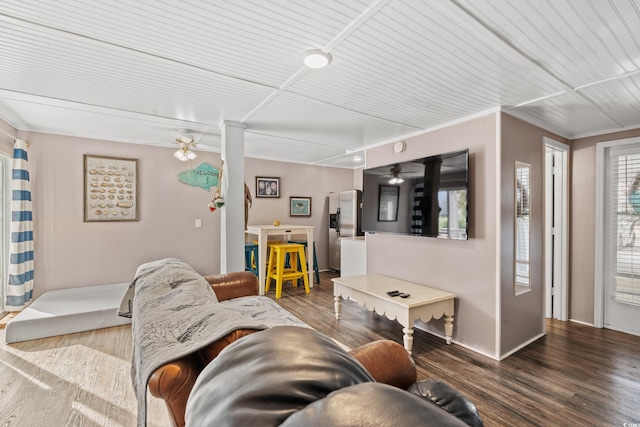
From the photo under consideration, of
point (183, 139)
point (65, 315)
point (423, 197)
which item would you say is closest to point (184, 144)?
point (183, 139)

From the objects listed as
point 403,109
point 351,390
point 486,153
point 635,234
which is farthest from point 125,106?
point 635,234

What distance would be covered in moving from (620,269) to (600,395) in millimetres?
1798

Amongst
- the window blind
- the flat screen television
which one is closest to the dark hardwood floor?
the window blind

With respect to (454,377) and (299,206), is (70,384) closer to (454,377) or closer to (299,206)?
(454,377)

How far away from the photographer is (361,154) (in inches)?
183

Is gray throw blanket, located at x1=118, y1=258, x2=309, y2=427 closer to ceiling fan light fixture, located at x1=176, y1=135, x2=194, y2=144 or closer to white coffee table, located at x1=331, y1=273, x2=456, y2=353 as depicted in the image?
white coffee table, located at x1=331, y1=273, x2=456, y2=353

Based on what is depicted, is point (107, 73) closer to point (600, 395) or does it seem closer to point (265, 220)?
point (265, 220)

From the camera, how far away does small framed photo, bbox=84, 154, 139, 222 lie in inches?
151

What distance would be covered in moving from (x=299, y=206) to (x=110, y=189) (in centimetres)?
301

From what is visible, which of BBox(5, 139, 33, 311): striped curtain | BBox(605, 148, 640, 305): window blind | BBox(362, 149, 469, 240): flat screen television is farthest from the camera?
BBox(5, 139, 33, 311): striped curtain

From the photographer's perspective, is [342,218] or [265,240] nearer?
[265,240]

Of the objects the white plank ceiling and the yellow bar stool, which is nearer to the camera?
the white plank ceiling

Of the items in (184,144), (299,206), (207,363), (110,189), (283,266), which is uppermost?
(184,144)

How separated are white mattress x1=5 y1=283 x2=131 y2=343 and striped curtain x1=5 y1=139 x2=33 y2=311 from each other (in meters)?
0.24
